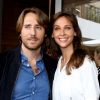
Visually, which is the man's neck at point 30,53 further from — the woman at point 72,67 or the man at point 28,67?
the woman at point 72,67

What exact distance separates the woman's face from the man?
5.0 inches

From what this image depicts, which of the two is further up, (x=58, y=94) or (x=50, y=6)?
(x=50, y=6)

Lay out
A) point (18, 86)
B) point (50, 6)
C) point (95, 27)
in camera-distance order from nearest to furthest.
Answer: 1. point (18, 86)
2. point (95, 27)
3. point (50, 6)

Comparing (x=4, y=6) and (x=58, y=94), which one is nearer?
(x=58, y=94)

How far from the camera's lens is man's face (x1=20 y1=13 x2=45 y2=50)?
2777 millimetres

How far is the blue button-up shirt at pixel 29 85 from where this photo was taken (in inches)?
107

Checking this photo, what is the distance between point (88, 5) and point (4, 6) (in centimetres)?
112

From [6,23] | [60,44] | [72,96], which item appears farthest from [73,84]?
[6,23]

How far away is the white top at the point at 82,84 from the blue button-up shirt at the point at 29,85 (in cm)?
21

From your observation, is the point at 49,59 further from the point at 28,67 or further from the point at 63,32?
the point at 63,32

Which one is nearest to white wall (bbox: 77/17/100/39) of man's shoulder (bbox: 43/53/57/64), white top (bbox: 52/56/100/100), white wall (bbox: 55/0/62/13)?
white wall (bbox: 55/0/62/13)

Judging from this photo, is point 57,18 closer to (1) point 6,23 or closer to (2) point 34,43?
(2) point 34,43

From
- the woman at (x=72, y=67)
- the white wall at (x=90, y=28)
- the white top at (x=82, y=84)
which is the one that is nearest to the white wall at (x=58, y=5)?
the white wall at (x=90, y=28)

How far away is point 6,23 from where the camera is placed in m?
4.83
